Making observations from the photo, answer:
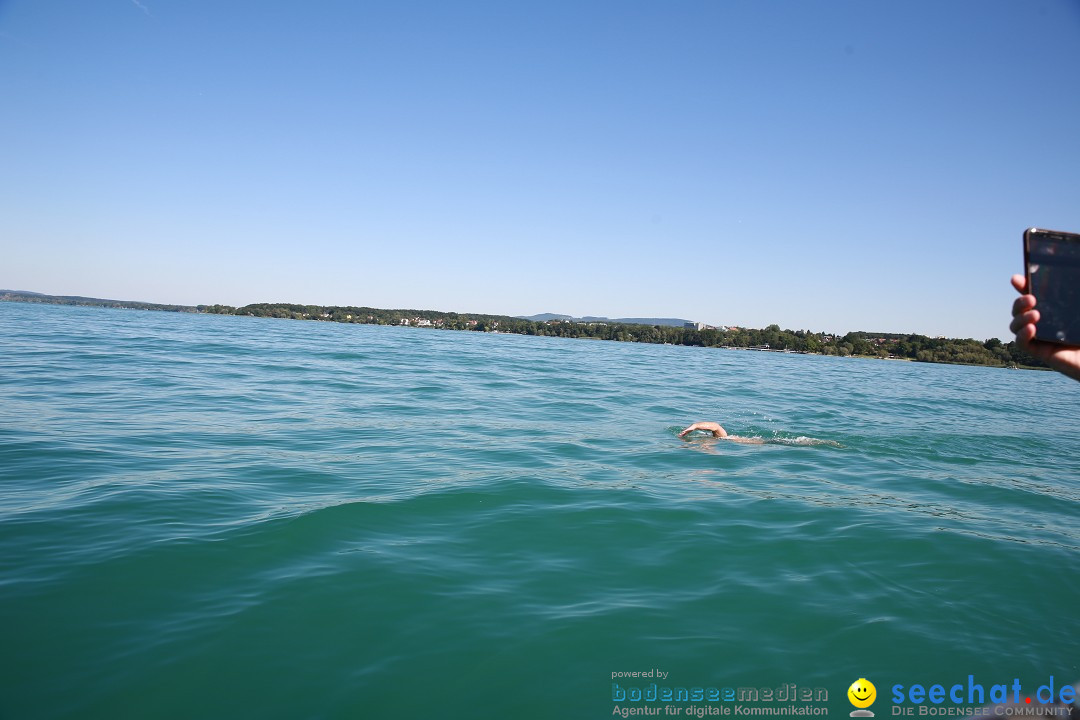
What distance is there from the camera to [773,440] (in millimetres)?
12680

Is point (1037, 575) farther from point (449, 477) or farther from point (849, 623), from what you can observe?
point (449, 477)

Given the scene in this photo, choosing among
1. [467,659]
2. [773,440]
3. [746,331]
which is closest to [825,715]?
[467,659]

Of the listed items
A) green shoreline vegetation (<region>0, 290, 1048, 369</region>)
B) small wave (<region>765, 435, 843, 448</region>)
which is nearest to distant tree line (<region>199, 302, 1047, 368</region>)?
green shoreline vegetation (<region>0, 290, 1048, 369</region>)

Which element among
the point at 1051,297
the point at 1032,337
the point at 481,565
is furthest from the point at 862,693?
the point at 481,565

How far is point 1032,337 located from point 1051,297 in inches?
7.6

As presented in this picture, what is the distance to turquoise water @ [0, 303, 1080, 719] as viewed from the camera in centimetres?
397

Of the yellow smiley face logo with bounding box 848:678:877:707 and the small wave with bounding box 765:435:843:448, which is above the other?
the small wave with bounding box 765:435:843:448

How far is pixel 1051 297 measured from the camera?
247 centimetres

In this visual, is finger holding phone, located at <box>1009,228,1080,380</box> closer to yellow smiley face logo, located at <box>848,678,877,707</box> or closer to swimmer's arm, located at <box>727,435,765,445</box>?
yellow smiley face logo, located at <box>848,678,877,707</box>

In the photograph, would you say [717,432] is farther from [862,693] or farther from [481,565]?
[862,693]

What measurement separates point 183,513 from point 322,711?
3.97 metres

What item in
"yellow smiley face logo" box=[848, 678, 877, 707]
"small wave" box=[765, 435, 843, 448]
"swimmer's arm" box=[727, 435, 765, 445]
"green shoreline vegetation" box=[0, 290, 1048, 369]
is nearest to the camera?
"yellow smiley face logo" box=[848, 678, 877, 707]

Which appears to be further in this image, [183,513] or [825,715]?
[183,513]

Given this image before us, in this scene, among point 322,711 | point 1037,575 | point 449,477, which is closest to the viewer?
point 322,711
